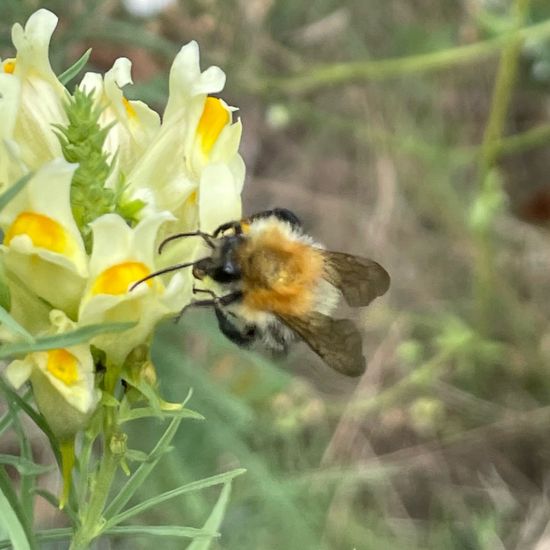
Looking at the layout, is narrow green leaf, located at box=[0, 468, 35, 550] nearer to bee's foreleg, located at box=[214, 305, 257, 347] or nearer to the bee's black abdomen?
bee's foreleg, located at box=[214, 305, 257, 347]

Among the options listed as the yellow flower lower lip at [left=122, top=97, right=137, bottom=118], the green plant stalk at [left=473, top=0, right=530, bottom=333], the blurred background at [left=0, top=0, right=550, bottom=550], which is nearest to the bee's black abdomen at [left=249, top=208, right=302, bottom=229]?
the yellow flower lower lip at [left=122, top=97, right=137, bottom=118]

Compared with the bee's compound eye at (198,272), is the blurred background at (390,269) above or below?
below

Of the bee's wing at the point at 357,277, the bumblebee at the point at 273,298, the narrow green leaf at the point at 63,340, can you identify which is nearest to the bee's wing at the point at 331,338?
the bumblebee at the point at 273,298

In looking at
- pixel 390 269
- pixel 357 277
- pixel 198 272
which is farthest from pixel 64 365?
pixel 390 269

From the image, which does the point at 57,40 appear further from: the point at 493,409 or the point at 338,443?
the point at 493,409

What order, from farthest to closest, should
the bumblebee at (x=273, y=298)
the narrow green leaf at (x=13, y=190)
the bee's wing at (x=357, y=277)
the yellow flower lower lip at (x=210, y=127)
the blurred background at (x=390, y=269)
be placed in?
the blurred background at (x=390, y=269), the bee's wing at (x=357, y=277), the bumblebee at (x=273, y=298), the yellow flower lower lip at (x=210, y=127), the narrow green leaf at (x=13, y=190)

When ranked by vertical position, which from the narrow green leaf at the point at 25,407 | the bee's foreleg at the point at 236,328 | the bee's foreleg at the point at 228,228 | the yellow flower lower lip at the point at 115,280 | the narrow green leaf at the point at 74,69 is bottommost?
the bee's foreleg at the point at 236,328

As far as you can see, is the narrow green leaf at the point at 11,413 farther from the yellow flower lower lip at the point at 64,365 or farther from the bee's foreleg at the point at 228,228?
the bee's foreleg at the point at 228,228
